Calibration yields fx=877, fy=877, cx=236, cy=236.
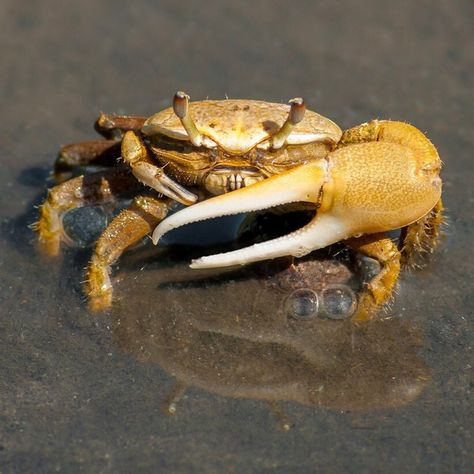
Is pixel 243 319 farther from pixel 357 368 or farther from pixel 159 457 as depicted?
pixel 159 457

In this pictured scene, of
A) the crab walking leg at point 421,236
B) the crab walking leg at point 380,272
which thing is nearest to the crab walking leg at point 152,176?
the crab walking leg at point 380,272

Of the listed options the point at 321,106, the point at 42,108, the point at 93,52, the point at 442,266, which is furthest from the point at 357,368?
the point at 93,52

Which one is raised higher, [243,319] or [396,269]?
[396,269]

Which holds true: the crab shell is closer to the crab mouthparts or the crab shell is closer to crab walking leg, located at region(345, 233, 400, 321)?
the crab mouthparts

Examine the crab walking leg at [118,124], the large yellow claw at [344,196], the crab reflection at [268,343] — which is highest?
the large yellow claw at [344,196]

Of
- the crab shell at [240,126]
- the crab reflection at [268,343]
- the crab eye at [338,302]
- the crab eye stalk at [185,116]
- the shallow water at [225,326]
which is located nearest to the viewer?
the shallow water at [225,326]

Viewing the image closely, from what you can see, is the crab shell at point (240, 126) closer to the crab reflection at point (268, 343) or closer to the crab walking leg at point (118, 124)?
the crab walking leg at point (118, 124)
